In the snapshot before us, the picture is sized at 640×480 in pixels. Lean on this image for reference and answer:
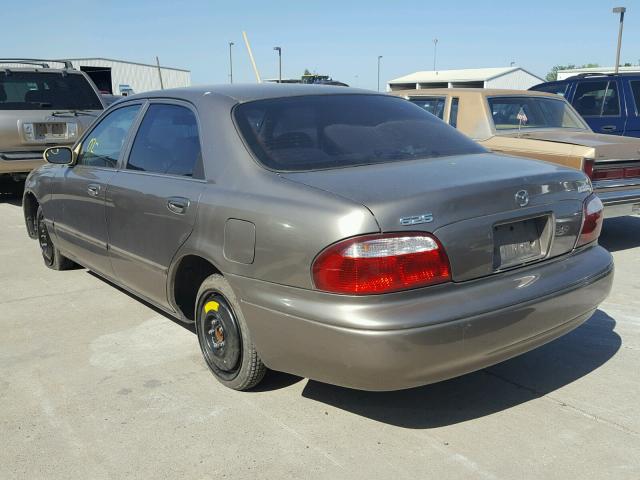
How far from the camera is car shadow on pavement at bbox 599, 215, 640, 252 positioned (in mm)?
6537

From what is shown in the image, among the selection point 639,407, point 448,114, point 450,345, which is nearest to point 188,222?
point 450,345

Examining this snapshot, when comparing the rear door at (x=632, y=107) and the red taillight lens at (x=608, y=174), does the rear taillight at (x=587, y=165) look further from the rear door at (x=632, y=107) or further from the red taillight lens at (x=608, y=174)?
the rear door at (x=632, y=107)

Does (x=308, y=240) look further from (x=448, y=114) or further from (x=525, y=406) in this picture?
(x=448, y=114)

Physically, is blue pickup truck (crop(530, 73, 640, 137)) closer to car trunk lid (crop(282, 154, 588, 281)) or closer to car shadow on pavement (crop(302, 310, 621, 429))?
car shadow on pavement (crop(302, 310, 621, 429))

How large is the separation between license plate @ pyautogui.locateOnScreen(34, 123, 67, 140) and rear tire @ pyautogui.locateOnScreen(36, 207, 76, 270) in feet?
11.4

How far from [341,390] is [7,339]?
90.7 inches

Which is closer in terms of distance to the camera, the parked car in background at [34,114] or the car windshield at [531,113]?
the car windshield at [531,113]

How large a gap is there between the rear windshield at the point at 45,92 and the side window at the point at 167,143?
19.3 feet

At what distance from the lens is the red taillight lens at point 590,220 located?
319 centimetres

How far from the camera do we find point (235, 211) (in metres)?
2.96

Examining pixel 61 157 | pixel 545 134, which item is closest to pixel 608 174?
pixel 545 134

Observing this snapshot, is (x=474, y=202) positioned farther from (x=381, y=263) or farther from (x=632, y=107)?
(x=632, y=107)

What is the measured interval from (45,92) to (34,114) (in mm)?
493

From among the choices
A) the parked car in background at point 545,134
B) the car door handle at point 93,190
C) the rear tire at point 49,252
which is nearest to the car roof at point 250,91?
the car door handle at point 93,190
